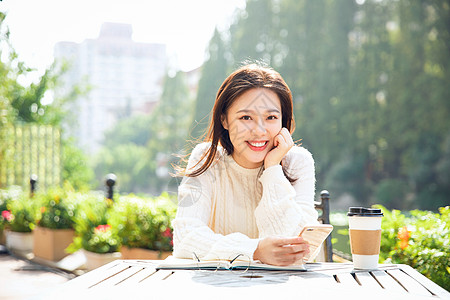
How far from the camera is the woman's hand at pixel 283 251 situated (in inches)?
54.8

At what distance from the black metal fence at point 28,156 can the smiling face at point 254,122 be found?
300 inches

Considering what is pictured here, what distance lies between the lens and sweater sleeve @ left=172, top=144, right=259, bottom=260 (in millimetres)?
1450

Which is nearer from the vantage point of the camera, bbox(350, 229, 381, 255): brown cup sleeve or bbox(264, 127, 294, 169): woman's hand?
bbox(350, 229, 381, 255): brown cup sleeve

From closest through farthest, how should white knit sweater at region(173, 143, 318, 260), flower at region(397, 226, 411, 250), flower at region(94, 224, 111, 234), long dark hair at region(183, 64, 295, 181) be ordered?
1. white knit sweater at region(173, 143, 318, 260)
2. long dark hair at region(183, 64, 295, 181)
3. flower at region(397, 226, 411, 250)
4. flower at region(94, 224, 111, 234)

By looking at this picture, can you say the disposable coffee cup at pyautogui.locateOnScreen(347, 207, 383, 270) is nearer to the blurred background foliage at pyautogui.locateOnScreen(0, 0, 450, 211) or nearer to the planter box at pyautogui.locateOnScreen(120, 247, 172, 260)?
the planter box at pyautogui.locateOnScreen(120, 247, 172, 260)

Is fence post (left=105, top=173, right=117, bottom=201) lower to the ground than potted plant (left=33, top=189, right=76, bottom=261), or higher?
higher

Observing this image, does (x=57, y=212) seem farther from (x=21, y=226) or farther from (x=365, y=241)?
(x=365, y=241)

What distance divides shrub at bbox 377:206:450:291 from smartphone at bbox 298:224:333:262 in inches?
36.4

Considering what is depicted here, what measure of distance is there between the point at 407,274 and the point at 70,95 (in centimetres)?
1548

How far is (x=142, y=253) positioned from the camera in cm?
377

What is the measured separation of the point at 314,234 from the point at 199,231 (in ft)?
1.26

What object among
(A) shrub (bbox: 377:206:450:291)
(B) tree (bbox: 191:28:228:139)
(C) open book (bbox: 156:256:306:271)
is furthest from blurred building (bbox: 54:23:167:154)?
(C) open book (bbox: 156:256:306:271)

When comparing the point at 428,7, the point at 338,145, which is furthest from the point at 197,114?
the point at 428,7

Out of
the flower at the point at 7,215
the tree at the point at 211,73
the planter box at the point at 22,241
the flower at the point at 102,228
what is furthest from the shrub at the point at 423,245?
the tree at the point at 211,73
